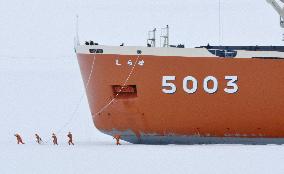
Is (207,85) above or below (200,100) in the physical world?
above

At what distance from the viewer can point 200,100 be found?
88.6 ft

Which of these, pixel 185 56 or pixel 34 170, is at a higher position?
pixel 185 56

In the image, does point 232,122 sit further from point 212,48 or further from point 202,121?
point 212,48

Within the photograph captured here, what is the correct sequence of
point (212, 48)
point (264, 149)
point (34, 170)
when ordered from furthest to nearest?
point (212, 48), point (264, 149), point (34, 170)

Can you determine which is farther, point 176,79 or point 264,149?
point 176,79

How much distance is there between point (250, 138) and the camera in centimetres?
2744

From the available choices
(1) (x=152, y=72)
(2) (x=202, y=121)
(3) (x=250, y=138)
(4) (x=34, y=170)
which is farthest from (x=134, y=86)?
(4) (x=34, y=170)

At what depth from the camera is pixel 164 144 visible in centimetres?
2812

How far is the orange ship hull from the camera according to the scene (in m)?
26.9

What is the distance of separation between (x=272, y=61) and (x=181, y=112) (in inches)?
150

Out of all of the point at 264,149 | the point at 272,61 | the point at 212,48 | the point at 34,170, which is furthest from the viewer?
the point at 212,48

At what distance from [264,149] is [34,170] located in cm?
916

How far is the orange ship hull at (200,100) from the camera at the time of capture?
26922 mm

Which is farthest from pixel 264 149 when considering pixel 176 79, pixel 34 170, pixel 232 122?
pixel 34 170
